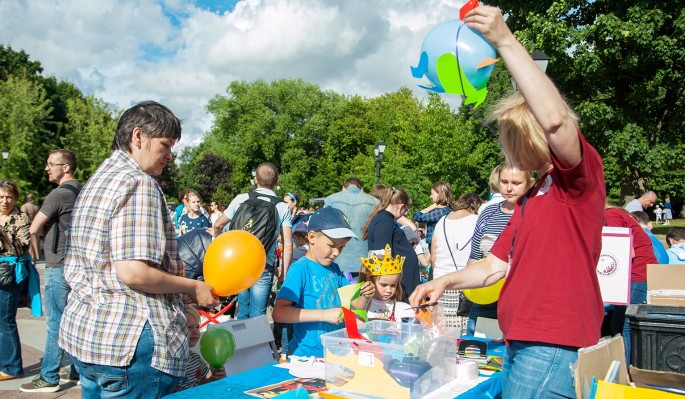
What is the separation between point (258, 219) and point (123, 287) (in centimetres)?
336

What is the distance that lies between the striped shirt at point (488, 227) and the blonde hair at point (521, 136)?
7.57ft

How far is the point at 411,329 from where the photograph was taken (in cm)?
257

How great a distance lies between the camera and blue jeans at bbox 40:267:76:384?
4.76m

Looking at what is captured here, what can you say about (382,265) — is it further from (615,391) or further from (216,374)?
(615,391)

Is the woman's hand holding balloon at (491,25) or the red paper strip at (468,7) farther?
the red paper strip at (468,7)

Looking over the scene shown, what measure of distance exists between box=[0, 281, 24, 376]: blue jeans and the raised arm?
505 centimetres

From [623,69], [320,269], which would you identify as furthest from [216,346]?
[623,69]

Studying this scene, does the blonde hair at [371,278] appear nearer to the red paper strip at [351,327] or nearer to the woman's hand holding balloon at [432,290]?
the red paper strip at [351,327]

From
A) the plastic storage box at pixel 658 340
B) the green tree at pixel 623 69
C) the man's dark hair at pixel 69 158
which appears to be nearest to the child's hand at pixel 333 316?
the plastic storage box at pixel 658 340

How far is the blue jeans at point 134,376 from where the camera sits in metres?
2.08

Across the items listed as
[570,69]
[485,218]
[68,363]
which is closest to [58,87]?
[570,69]

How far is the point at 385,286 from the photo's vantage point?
3656mm

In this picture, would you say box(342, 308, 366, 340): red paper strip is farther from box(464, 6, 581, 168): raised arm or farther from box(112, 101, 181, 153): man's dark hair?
box(464, 6, 581, 168): raised arm

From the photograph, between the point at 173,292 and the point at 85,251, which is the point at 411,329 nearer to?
the point at 173,292
